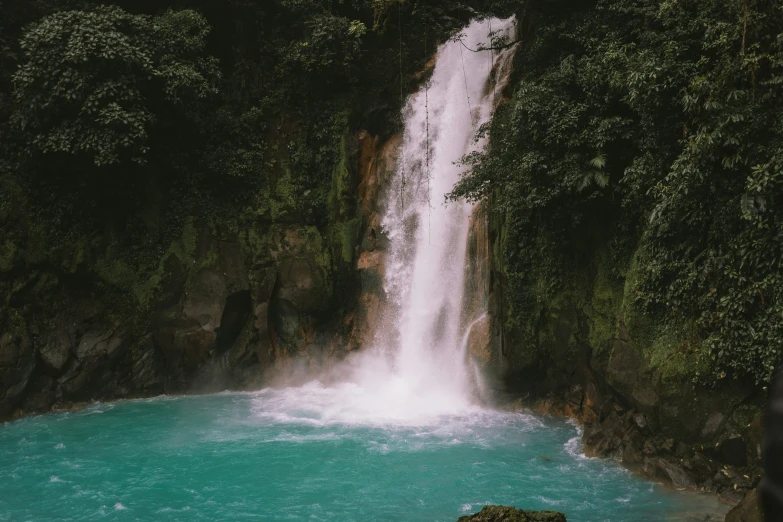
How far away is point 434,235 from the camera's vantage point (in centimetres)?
1497

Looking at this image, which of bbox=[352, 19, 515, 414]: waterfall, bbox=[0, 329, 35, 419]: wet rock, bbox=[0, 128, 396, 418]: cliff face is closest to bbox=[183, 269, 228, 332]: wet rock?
bbox=[0, 128, 396, 418]: cliff face

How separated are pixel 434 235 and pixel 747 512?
9115 millimetres

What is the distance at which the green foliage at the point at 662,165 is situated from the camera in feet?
27.2

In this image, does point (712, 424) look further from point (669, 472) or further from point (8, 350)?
point (8, 350)

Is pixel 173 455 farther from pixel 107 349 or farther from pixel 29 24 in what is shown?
pixel 29 24

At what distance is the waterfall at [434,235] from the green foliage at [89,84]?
5839mm

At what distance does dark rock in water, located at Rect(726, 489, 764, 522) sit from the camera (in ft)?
22.5

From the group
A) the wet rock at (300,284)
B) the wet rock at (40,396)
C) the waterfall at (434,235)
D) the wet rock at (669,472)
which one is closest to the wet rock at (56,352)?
the wet rock at (40,396)

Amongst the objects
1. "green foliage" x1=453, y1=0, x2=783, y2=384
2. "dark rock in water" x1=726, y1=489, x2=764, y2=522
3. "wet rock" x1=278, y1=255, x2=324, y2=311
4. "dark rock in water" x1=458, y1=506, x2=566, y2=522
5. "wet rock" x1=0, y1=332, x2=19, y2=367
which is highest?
"green foliage" x1=453, y1=0, x2=783, y2=384

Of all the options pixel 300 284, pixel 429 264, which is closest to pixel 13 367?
pixel 300 284

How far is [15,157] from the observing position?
45.5 feet

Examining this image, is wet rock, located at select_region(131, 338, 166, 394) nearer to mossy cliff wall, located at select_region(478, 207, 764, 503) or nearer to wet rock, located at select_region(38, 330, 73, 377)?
wet rock, located at select_region(38, 330, 73, 377)

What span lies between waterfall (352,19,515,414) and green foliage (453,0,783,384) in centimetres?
186

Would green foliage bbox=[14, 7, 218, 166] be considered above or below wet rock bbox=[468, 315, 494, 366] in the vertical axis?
above
